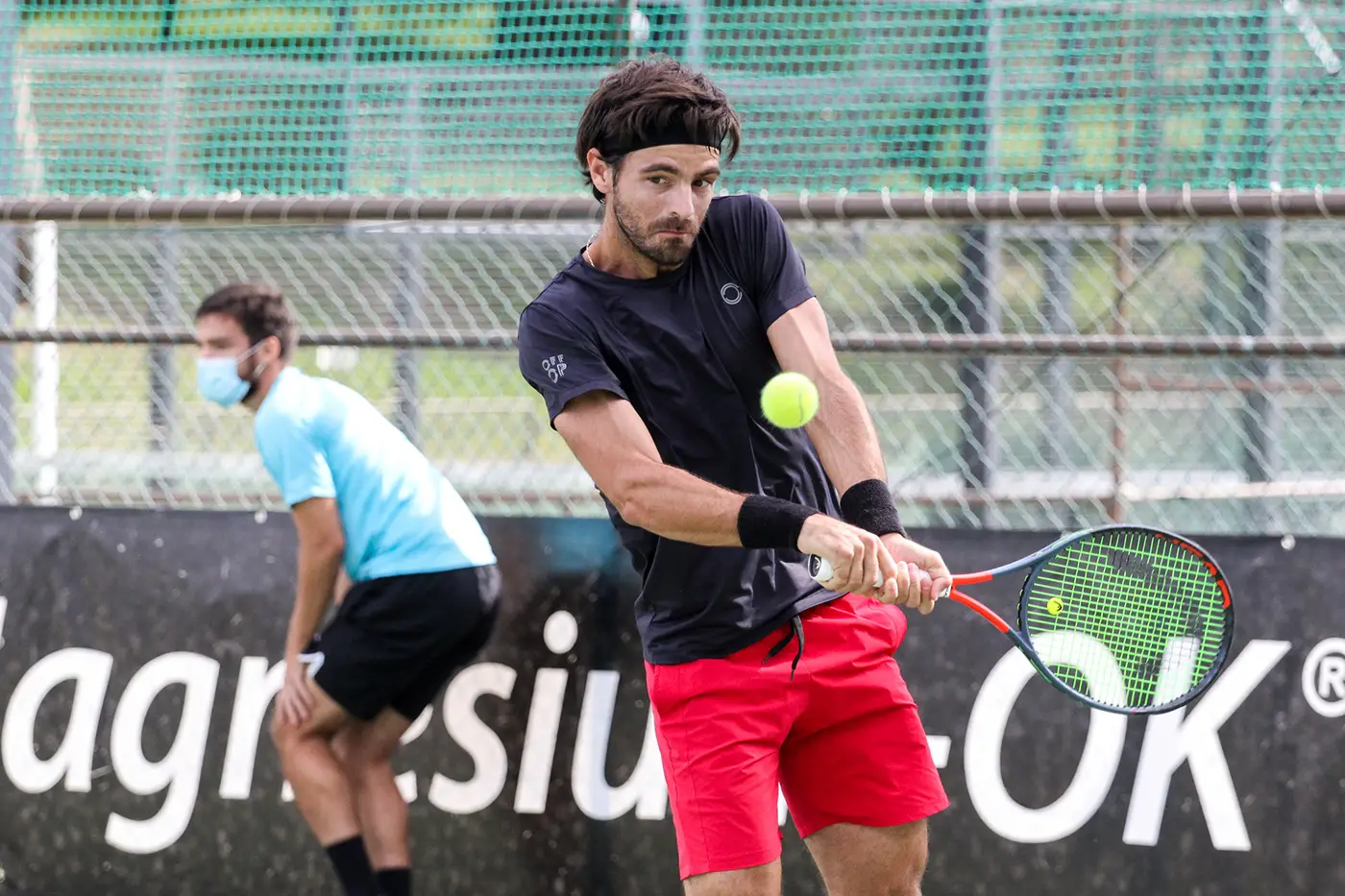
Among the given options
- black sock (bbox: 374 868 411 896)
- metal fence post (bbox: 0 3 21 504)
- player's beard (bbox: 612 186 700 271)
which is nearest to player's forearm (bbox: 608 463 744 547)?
player's beard (bbox: 612 186 700 271)

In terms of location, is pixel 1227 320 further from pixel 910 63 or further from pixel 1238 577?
pixel 1238 577

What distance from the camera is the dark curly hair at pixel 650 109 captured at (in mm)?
2877

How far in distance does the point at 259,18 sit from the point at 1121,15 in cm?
325

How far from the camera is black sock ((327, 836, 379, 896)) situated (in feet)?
13.0

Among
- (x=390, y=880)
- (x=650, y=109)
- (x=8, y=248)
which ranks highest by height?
(x=8, y=248)

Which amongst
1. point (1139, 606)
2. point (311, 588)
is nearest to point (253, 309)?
point (311, 588)

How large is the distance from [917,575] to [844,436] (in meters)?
0.36

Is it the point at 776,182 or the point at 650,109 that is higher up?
the point at 776,182

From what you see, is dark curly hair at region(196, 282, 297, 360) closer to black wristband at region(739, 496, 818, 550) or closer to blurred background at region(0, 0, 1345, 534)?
blurred background at region(0, 0, 1345, 534)

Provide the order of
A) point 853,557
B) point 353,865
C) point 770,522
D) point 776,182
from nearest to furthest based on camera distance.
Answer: point 853,557, point 770,522, point 353,865, point 776,182

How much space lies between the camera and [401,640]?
4.02m

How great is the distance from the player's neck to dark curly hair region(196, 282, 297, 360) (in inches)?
60.8

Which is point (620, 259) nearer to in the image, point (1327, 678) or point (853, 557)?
point (853, 557)

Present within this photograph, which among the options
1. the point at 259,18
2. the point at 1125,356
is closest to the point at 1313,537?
the point at 1125,356
